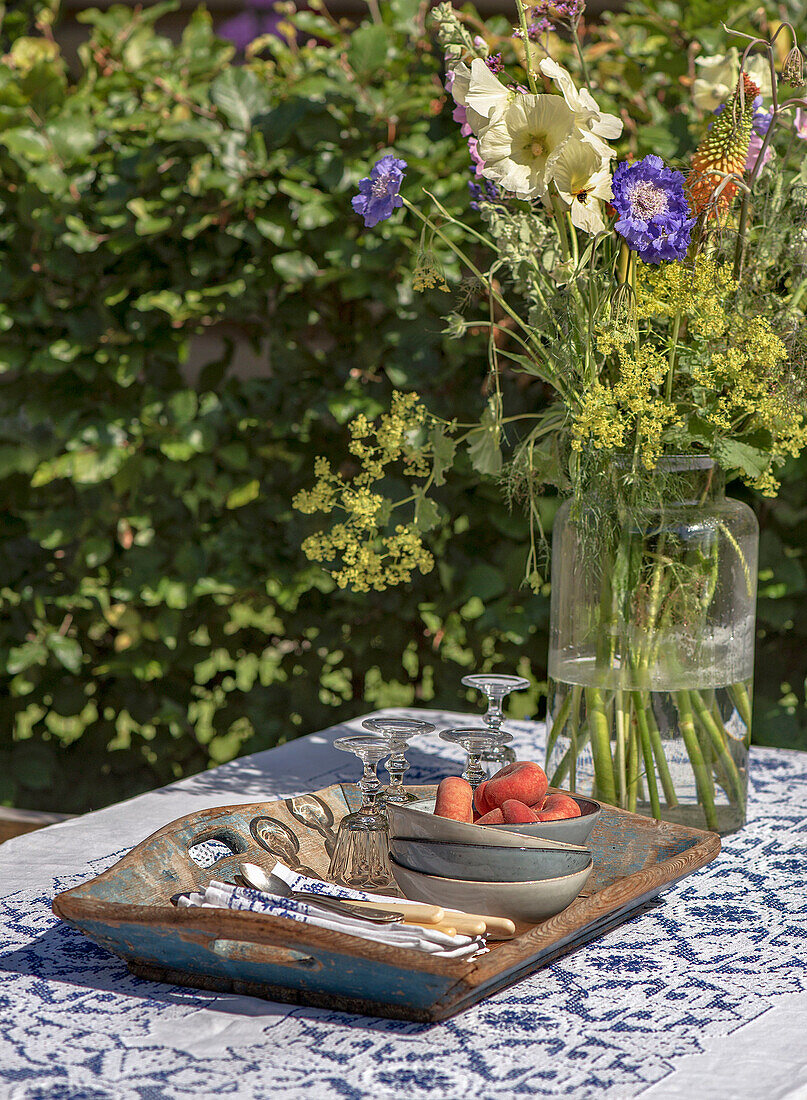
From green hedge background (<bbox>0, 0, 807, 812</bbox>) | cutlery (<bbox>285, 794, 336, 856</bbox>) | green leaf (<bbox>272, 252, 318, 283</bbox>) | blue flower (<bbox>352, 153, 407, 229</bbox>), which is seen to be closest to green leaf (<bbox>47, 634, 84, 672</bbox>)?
green hedge background (<bbox>0, 0, 807, 812</bbox>)

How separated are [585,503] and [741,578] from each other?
173 millimetres

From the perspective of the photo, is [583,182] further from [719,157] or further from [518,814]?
[518,814]

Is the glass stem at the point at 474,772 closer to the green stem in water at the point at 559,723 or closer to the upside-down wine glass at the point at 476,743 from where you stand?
the upside-down wine glass at the point at 476,743

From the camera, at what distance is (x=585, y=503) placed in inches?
42.5

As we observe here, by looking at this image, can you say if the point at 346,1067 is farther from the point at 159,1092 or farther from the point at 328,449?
the point at 328,449

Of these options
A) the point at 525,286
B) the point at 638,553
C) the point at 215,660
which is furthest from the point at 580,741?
the point at 215,660

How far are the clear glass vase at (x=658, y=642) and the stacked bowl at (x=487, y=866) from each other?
30cm

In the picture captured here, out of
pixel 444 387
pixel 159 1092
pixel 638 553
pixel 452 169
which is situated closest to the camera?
pixel 159 1092

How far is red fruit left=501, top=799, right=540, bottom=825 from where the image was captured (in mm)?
849

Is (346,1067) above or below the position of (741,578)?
below

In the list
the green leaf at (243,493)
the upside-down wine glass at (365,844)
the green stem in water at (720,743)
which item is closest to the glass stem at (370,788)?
the upside-down wine glass at (365,844)

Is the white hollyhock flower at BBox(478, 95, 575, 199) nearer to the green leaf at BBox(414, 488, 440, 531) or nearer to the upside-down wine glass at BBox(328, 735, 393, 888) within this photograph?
the green leaf at BBox(414, 488, 440, 531)

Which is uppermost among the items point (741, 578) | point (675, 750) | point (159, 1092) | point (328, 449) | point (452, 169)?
point (452, 169)

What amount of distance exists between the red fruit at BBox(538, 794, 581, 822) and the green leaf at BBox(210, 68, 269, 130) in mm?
1490
